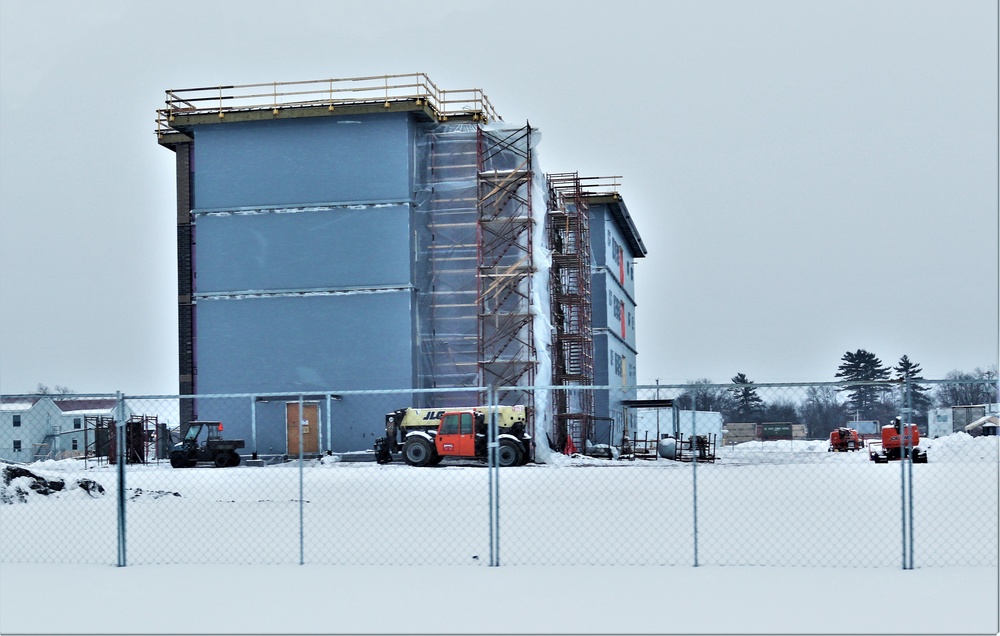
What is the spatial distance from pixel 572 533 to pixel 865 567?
5.58 meters

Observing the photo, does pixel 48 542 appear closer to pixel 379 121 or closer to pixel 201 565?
pixel 201 565

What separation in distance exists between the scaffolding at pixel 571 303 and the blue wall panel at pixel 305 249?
363 inches

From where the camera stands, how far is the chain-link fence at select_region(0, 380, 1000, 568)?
46.9 ft

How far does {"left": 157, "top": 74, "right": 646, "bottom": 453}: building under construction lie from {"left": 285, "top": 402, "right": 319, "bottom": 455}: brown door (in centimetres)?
19

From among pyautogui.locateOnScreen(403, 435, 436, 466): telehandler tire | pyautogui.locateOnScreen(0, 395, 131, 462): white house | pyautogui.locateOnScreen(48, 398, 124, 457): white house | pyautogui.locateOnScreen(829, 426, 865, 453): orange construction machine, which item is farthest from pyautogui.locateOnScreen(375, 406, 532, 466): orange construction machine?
pyautogui.locateOnScreen(0, 395, 131, 462): white house

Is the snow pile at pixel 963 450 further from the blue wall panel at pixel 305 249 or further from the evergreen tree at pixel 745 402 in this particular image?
the blue wall panel at pixel 305 249

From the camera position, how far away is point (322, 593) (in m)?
11.1

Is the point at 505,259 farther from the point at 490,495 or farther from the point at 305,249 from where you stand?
the point at 490,495

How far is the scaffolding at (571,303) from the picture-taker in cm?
5128

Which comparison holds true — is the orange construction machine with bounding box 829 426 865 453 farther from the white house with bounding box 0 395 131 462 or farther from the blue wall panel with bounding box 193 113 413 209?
the white house with bounding box 0 395 131 462

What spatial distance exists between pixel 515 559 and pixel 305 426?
3178cm

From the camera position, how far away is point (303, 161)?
4397cm

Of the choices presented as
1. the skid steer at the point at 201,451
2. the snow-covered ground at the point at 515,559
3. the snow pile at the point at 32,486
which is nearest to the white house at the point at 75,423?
the skid steer at the point at 201,451

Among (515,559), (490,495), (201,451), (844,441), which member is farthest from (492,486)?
(844,441)
